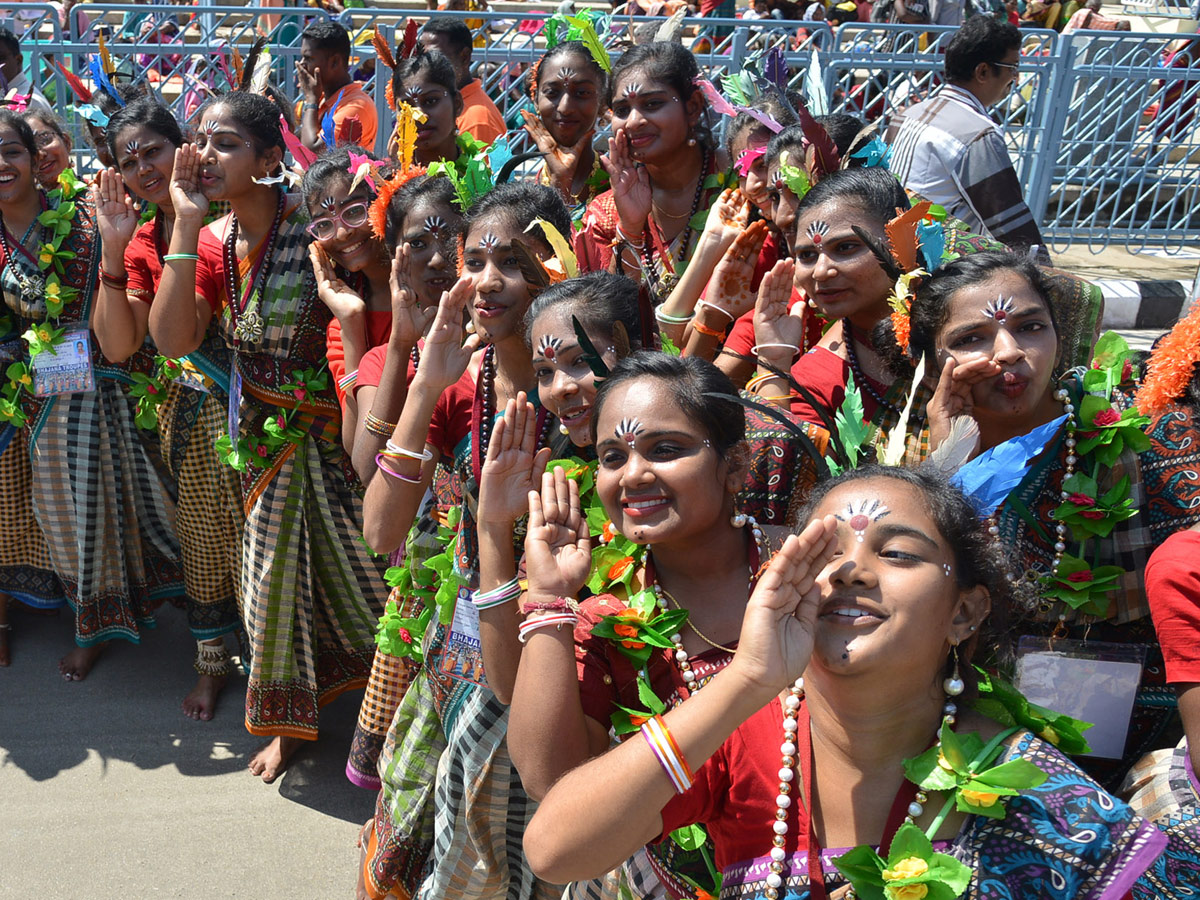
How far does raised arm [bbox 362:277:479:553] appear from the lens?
100 inches

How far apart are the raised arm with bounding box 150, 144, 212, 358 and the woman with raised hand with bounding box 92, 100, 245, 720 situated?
0.21m

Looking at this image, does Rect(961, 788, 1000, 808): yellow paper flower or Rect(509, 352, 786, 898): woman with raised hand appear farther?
Rect(509, 352, 786, 898): woman with raised hand

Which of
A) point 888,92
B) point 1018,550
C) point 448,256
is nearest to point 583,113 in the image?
point 448,256

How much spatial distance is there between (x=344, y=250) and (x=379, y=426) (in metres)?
0.76

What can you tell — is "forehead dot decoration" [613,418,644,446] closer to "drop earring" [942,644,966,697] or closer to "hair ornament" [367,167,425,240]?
"drop earring" [942,644,966,697]

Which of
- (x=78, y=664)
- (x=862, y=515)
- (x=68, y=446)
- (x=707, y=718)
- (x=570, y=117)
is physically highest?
(x=570, y=117)

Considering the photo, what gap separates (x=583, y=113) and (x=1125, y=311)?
4849mm

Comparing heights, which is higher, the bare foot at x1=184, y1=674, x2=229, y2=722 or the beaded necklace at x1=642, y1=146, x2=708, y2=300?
the beaded necklace at x1=642, y1=146, x2=708, y2=300

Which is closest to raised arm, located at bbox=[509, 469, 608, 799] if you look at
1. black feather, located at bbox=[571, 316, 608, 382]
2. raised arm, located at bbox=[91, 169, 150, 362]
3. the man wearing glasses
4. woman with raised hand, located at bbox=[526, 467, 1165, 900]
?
woman with raised hand, located at bbox=[526, 467, 1165, 900]

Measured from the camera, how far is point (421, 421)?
2559 mm

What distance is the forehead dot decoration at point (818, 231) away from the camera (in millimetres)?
2604

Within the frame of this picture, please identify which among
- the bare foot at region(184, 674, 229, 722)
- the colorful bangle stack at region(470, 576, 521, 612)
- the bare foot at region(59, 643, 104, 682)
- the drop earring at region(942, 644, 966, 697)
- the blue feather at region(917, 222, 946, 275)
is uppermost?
the blue feather at region(917, 222, 946, 275)

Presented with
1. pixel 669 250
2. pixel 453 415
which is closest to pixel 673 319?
pixel 669 250

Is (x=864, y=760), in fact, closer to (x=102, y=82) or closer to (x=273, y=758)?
(x=273, y=758)
